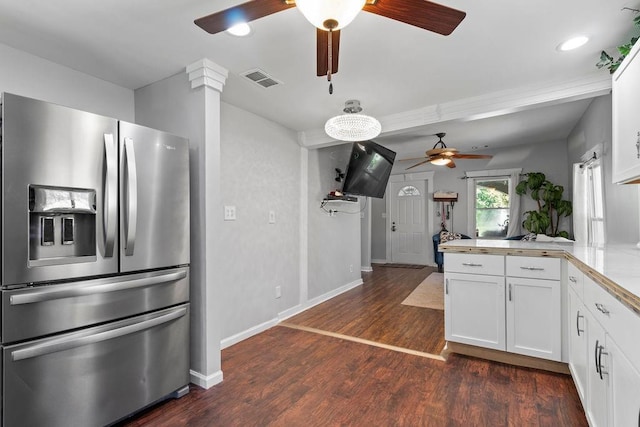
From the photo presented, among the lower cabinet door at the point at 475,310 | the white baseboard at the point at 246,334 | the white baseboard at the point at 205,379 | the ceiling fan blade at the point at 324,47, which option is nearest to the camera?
the ceiling fan blade at the point at 324,47

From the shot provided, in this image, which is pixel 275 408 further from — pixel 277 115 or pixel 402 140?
pixel 402 140

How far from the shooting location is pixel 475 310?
8.43ft

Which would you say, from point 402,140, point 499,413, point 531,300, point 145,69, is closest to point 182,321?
point 145,69

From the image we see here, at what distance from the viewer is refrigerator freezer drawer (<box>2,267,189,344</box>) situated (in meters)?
1.44

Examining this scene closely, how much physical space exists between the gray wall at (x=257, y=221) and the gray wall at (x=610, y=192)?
3.09 m

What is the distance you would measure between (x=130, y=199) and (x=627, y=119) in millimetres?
2763

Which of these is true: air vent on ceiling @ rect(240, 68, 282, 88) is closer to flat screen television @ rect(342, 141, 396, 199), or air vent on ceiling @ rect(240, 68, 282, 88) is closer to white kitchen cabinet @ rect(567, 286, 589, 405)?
flat screen television @ rect(342, 141, 396, 199)

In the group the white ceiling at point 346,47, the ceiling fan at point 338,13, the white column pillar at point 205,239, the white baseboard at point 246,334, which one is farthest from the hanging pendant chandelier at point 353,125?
the white baseboard at point 246,334

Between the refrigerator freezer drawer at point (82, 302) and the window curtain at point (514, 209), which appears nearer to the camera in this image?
the refrigerator freezer drawer at point (82, 302)

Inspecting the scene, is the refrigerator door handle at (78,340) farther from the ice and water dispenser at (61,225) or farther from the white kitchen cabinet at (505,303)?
the white kitchen cabinet at (505,303)

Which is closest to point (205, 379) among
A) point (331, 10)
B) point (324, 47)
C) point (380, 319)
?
point (380, 319)

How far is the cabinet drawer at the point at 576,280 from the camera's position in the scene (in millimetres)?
1752

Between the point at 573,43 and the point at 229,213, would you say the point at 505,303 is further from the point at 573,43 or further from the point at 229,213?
the point at 229,213

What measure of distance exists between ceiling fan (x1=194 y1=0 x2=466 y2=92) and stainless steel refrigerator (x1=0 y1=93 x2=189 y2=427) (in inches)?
36.0
